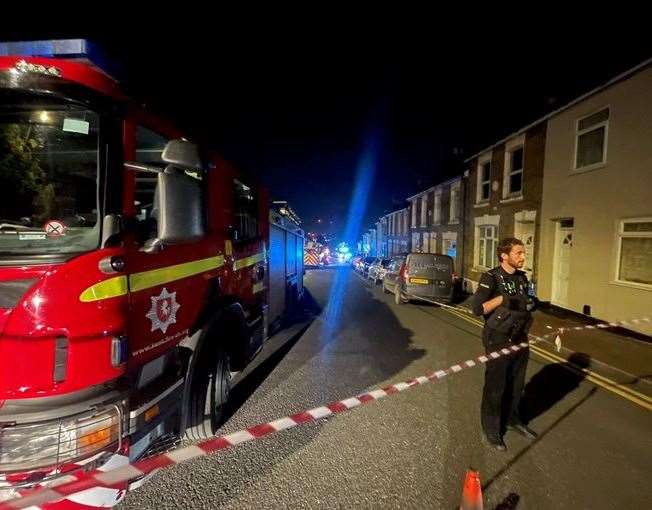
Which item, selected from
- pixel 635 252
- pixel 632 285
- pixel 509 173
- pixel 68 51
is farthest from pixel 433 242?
pixel 68 51

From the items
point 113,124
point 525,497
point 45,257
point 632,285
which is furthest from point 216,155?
point 632,285

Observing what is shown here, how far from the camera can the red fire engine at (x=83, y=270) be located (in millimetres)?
1933

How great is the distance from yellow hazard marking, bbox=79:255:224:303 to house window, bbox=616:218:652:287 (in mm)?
9820

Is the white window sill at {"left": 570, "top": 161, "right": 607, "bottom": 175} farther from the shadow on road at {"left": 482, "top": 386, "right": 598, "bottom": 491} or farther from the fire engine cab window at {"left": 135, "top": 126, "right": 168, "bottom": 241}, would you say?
the fire engine cab window at {"left": 135, "top": 126, "right": 168, "bottom": 241}

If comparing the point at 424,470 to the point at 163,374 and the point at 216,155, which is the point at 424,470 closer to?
the point at 163,374

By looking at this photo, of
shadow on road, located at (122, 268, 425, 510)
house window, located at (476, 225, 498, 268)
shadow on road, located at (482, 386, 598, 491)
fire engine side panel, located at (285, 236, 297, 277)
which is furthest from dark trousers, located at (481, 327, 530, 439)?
house window, located at (476, 225, 498, 268)

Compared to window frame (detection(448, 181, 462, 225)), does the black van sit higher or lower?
lower

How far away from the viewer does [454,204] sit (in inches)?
812

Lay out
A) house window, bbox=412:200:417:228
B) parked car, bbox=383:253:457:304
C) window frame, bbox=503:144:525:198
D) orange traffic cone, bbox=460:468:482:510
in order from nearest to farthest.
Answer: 1. orange traffic cone, bbox=460:468:482:510
2. parked car, bbox=383:253:457:304
3. window frame, bbox=503:144:525:198
4. house window, bbox=412:200:417:228

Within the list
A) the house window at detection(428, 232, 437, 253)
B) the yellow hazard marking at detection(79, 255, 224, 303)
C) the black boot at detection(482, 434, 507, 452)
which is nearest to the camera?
the yellow hazard marking at detection(79, 255, 224, 303)

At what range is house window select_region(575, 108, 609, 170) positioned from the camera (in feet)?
31.4

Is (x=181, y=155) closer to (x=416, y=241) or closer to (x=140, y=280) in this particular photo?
(x=140, y=280)

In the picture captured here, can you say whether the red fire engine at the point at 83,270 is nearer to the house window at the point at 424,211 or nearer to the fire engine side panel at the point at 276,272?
the fire engine side panel at the point at 276,272

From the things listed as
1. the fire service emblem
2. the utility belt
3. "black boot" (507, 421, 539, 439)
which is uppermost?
the fire service emblem
